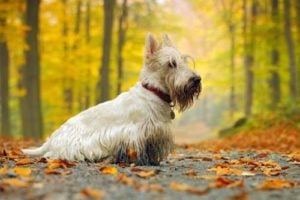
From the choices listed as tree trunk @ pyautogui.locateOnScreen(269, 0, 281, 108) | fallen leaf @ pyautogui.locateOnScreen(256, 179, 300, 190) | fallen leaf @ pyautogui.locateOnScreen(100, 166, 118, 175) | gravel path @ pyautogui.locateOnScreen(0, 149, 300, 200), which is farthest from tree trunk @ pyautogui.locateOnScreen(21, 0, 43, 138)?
fallen leaf @ pyautogui.locateOnScreen(256, 179, 300, 190)

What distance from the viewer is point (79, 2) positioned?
25328 mm

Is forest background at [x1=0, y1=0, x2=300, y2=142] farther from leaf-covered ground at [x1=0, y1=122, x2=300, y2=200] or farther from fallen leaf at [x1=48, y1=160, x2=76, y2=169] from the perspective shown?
fallen leaf at [x1=48, y1=160, x2=76, y2=169]

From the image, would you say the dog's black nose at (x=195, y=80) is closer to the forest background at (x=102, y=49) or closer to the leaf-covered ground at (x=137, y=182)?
the leaf-covered ground at (x=137, y=182)

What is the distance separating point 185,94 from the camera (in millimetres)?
6352

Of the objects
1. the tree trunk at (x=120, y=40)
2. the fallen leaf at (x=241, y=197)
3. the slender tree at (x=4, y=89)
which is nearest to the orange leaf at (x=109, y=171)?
the fallen leaf at (x=241, y=197)

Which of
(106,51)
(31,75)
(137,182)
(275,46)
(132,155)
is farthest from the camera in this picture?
(275,46)

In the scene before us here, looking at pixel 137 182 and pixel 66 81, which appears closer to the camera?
pixel 137 182

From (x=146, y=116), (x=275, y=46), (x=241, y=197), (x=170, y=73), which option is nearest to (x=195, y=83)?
(x=170, y=73)

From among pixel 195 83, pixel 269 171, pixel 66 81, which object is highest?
pixel 66 81

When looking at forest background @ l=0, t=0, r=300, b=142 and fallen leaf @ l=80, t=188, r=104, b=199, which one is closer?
fallen leaf @ l=80, t=188, r=104, b=199

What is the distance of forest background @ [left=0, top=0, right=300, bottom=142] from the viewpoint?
54.7 feet

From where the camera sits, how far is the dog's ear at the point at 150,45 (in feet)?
21.4

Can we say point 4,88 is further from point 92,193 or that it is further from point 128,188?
point 92,193

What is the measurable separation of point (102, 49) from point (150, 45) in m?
11.8
